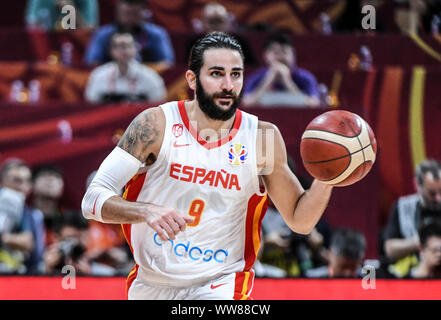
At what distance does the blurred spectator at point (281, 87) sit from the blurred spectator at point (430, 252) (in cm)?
208

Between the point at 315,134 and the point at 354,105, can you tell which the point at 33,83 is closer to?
the point at 354,105

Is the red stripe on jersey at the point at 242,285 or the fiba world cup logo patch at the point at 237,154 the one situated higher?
the fiba world cup logo patch at the point at 237,154

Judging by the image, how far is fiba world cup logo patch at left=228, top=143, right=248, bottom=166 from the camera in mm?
4284

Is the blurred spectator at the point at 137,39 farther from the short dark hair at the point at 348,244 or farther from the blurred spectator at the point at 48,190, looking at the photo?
the short dark hair at the point at 348,244

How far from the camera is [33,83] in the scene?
8.38 m

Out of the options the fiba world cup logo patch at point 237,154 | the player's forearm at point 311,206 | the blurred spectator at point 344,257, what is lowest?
the blurred spectator at point 344,257

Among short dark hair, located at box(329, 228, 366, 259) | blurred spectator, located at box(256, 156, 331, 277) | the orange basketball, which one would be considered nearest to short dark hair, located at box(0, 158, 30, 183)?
blurred spectator, located at box(256, 156, 331, 277)

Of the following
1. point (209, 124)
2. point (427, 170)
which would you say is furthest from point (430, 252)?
point (209, 124)

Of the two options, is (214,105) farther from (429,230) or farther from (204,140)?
(429,230)

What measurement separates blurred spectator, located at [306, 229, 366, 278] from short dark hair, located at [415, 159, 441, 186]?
831 millimetres

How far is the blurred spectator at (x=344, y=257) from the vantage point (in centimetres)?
653

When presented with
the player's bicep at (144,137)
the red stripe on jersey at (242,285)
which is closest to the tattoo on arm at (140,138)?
the player's bicep at (144,137)

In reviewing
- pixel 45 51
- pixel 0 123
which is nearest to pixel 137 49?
pixel 45 51

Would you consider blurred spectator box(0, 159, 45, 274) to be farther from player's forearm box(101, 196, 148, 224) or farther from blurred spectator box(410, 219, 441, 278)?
blurred spectator box(410, 219, 441, 278)
